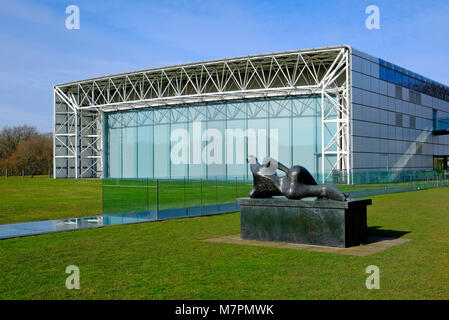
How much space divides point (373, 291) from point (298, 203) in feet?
15.3

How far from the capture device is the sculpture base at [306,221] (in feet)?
37.2

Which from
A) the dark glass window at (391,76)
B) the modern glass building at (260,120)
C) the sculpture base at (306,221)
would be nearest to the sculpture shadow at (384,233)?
the sculpture base at (306,221)

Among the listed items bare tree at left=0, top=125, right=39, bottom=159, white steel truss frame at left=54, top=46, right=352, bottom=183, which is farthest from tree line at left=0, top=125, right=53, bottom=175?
white steel truss frame at left=54, top=46, right=352, bottom=183

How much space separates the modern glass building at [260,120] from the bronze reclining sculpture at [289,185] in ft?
74.9

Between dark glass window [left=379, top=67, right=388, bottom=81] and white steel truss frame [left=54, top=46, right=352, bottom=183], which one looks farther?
dark glass window [left=379, top=67, right=388, bottom=81]

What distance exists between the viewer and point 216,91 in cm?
5481

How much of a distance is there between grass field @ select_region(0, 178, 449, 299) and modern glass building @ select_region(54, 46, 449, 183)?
2419 cm

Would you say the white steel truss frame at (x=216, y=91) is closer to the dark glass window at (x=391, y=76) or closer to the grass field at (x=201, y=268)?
the dark glass window at (x=391, y=76)


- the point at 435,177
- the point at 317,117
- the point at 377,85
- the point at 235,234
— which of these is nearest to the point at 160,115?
the point at 317,117

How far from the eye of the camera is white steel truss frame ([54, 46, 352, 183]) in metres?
45.2

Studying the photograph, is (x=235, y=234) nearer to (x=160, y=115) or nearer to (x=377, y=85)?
(x=377, y=85)

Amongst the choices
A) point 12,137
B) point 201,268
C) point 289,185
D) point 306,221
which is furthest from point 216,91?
point 12,137

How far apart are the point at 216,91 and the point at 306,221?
1736 inches

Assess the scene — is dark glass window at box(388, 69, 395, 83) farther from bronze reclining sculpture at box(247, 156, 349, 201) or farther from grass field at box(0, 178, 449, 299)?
bronze reclining sculpture at box(247, 156, 349, 201)
